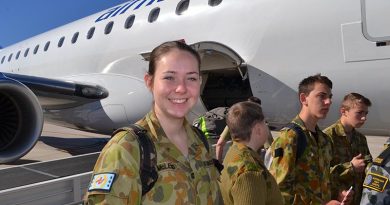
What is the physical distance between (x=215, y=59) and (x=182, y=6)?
1063 mm

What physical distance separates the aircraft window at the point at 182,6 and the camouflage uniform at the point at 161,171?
17.1ft

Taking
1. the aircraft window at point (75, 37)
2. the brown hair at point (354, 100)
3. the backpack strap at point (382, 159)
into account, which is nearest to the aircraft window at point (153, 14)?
the aircraft window at point (75, 37)

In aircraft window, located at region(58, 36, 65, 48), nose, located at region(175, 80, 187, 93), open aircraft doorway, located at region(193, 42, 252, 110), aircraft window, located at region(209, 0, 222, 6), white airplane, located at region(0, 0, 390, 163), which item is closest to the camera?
nose, located at region(175, 80, 187, 93)

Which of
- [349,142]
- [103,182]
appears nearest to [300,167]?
[349,142]

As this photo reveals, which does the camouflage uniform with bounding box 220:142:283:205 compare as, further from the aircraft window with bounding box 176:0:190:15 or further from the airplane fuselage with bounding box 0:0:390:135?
the aircraft window with bounding box 176:0:190:15

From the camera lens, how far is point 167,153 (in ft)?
4.38

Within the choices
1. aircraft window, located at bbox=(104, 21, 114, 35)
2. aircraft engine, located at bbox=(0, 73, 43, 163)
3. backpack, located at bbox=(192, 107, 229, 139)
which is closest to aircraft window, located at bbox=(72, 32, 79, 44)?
aircraft window, located at bbox=(104, 21, 114, 35)

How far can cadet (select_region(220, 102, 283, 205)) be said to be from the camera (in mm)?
1834

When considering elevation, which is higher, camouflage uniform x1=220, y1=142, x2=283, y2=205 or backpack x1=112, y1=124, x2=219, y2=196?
backpack x1=112, y1=124, x2=219, y2=196

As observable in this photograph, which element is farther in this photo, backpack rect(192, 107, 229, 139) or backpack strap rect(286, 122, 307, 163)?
backpack rect(192, 107, 229, 139)

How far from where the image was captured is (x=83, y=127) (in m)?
8.43

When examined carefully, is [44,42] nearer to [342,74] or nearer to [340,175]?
[342,74]

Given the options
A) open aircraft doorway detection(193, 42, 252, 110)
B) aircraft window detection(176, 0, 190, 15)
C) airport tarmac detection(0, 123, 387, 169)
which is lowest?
airport tarmac detection(0, 123, 387, 169)

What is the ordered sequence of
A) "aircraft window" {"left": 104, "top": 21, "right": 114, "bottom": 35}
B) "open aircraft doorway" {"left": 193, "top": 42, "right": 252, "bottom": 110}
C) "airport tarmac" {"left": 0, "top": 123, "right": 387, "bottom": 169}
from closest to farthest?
"open aircraft doorway" {"left": 193, "top": 42, "right": 252, "bottom": 110}
"aircraft window" {"left": 104, "top": 21, "right": 114, "bottom": 35}
"airport tarmac" {"left": 0, "top": 123, "right": 387, "bottom": 169}
